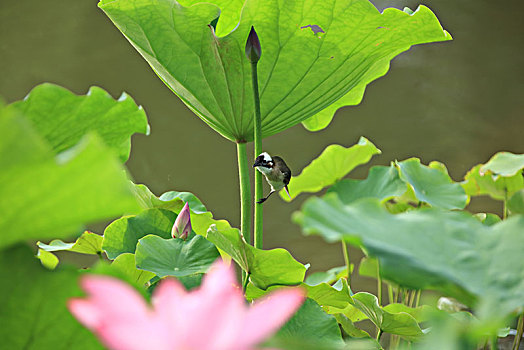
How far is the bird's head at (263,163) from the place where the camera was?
17.5 inches

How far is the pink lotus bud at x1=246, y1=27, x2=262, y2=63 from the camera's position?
1.29 ft

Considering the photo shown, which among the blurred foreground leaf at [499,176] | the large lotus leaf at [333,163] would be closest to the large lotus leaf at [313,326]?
the large lotus leaf at [333,163]

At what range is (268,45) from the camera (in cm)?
44

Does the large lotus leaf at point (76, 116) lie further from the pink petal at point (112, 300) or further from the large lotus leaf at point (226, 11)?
the large lotus leaf at point (226, 11)

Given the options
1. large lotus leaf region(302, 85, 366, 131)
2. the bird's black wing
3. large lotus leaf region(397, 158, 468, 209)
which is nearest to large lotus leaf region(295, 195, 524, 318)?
the bird's black wing

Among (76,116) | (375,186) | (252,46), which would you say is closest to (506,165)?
(375,186)

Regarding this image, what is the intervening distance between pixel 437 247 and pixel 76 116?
6.7 inches

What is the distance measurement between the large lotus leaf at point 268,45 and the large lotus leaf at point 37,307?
313 mm

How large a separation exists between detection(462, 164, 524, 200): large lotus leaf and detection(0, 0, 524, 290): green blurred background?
4.30 ft

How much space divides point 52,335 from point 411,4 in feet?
8.58

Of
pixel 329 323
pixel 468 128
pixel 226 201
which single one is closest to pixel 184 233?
pixel 329 323

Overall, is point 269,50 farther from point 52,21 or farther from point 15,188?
point 52,21

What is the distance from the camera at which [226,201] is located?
2.39m

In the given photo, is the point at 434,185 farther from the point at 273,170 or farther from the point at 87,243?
the point at 87,243
